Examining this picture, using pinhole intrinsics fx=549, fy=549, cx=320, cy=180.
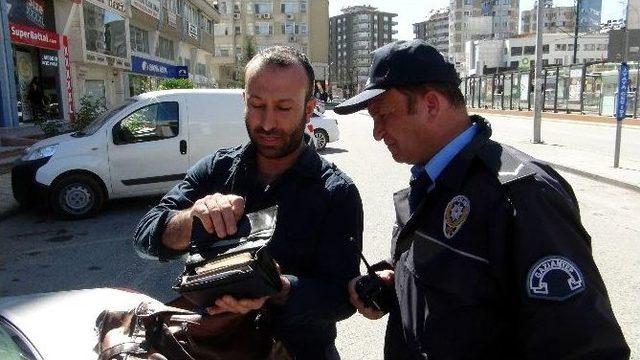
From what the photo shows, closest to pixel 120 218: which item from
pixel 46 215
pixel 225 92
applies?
pixel 46 215

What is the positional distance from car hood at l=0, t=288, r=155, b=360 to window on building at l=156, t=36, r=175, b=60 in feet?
124

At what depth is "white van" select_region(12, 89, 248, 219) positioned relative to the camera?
7.54 m

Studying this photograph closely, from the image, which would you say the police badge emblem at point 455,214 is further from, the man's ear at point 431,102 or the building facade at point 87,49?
the building facade at point 87,49

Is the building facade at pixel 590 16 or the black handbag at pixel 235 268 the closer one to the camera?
the black handbag at pixel 235 268

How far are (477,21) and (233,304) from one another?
Answer: 376ft

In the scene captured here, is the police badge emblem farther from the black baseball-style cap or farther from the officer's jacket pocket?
the black baseball-style cap

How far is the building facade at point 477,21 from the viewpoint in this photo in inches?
4230

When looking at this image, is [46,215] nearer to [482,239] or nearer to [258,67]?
[258,67]

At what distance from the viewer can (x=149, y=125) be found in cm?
796

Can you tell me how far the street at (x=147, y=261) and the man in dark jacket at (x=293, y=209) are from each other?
1987 millimetres

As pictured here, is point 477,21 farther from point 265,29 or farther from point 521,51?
point 265,29

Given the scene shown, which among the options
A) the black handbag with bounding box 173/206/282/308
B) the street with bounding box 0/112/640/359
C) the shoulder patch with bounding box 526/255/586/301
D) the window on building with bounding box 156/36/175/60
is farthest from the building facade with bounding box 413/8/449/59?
the shoulder patch with bounding box 526/255/586/301

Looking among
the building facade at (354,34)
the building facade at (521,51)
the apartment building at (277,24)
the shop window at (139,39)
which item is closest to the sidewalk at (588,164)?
the shop window at (139,39)

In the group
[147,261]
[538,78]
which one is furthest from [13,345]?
[538,78]
